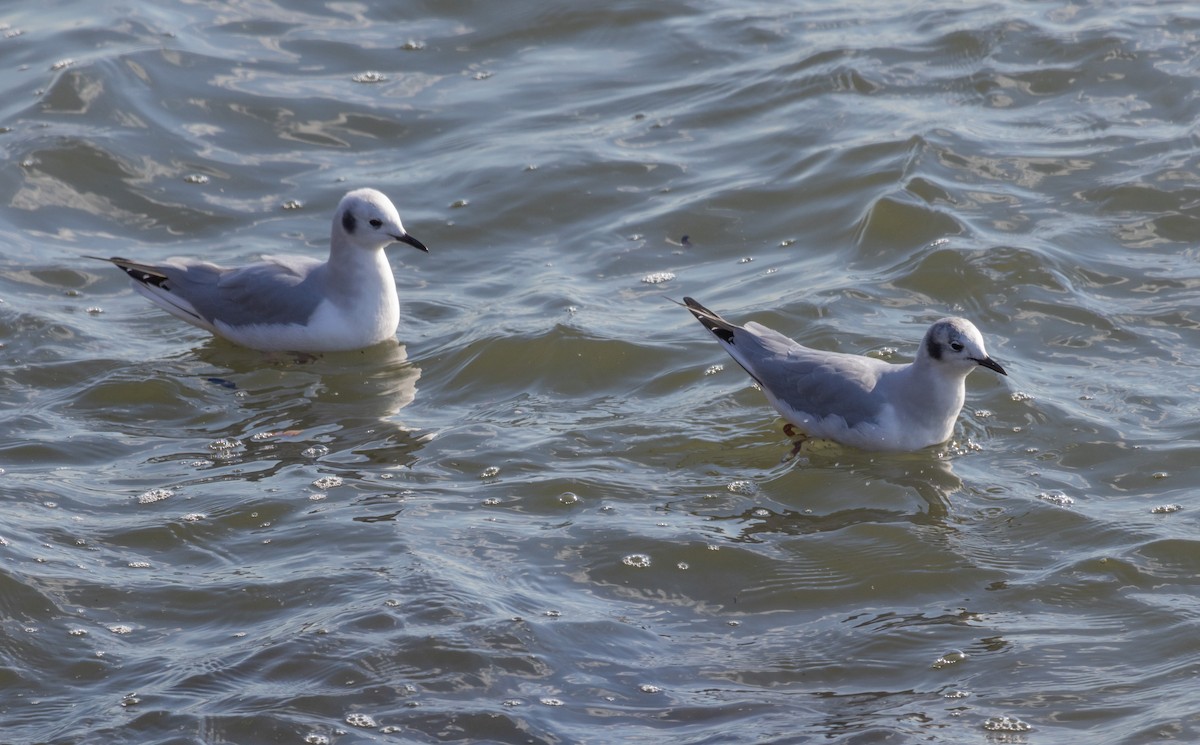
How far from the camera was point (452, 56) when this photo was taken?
14.2 metres

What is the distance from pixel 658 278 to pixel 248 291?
112 inches

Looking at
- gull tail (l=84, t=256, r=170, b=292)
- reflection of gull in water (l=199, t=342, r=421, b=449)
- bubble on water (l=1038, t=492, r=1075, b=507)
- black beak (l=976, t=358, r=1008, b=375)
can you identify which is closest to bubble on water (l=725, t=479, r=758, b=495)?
black beak (l=976, t=358, r=1008, b=375)

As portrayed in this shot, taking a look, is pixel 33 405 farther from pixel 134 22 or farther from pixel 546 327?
pixel 134 22

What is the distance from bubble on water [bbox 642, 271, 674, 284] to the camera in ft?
35.1

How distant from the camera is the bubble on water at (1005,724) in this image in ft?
20.2

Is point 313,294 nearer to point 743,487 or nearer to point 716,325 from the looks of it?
point 716,325

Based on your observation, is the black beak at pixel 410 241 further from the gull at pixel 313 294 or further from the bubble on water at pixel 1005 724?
the bubble on water at pixel 1005 724

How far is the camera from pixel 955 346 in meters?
8.34

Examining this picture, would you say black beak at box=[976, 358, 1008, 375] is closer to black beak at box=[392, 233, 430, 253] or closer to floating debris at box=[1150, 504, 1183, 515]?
floating debris at box=[1150, 504, 1183, 515]

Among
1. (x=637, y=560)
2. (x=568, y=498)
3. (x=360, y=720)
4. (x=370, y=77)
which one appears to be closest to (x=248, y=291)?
(x=568, y=498)

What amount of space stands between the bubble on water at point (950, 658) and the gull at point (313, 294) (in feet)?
15.7

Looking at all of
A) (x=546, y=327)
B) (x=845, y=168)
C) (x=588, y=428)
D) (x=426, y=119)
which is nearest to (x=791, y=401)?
(x=588, y=428)

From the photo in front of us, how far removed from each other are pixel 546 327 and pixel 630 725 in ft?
13.7

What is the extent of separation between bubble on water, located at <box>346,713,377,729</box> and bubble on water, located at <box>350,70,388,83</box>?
28.5 ft
